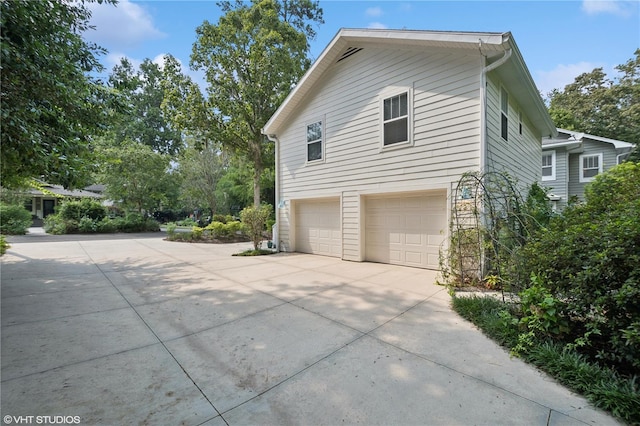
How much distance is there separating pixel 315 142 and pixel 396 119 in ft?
9.20

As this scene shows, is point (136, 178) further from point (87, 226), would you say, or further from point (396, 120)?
point (396, 120)

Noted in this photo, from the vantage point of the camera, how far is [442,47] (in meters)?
5.80

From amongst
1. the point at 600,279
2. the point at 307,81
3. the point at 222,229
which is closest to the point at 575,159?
the point at 307,81

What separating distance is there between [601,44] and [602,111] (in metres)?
19.5

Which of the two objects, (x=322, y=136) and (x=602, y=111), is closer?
(x=322, y=136)

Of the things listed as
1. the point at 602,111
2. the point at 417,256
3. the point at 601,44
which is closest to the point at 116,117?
the point at 417,256

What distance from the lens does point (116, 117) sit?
5.20 metres

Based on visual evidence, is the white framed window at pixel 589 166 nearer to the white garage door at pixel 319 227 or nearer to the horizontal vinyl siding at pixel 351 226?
the horizontal vinyl siding at pixel 351 226

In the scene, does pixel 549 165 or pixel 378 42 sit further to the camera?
pixel 549 165

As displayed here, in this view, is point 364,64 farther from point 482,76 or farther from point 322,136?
point 482,76

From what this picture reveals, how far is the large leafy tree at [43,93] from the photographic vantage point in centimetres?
277

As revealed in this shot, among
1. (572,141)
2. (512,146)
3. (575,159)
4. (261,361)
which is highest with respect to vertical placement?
(572,141)

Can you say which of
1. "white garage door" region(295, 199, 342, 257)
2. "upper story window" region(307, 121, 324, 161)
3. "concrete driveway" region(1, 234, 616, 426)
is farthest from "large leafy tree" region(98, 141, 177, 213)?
"concrete driveway" region(1, 234, 616, 426)

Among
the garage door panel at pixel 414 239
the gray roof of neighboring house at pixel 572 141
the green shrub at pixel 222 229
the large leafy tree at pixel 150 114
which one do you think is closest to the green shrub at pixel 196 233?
the green shrub at pixel 222 229
